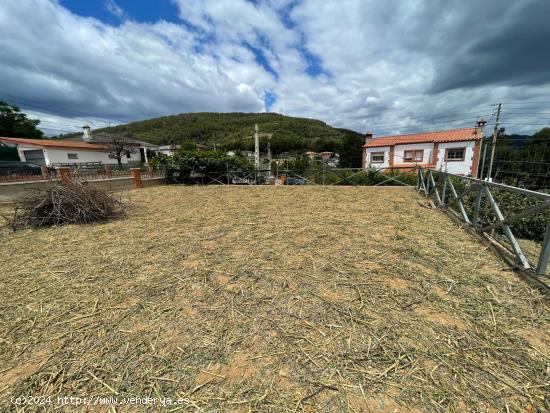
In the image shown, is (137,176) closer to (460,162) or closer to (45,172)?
(45,172)

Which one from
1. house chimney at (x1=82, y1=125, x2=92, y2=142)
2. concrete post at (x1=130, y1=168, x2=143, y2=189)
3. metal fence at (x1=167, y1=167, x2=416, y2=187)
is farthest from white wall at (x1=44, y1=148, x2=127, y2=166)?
metal fence at (x1=167, y1=167, x2=416, y2=187)

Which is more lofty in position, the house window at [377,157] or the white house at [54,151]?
the white house at [54,151]

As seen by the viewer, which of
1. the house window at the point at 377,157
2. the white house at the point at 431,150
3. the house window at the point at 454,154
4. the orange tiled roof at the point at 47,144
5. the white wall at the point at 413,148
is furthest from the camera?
the house window at the point at 377,157

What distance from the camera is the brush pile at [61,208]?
4.82m

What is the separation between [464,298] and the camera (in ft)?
6.93

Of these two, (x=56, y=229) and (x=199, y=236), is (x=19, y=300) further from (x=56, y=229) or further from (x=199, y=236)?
(x=56, y=229)

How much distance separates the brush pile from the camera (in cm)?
482

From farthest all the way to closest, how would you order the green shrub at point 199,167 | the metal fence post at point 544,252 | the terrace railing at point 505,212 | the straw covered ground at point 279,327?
the green shrub at point 199,167, the terrace railing at point 505,212, the metal fence post at point 544,252, the straw covered ground at point 279,327

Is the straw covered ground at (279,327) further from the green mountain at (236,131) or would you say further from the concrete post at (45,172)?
the green mountain at (236,131)

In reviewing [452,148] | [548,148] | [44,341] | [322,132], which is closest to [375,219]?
[44,341]

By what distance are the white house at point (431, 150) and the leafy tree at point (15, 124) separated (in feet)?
144

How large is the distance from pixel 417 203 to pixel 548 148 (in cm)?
2334

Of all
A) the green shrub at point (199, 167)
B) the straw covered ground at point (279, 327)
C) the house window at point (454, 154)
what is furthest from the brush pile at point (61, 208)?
the house window at point (454, 154)

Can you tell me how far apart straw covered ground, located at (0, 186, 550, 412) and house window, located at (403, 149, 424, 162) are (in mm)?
22343
